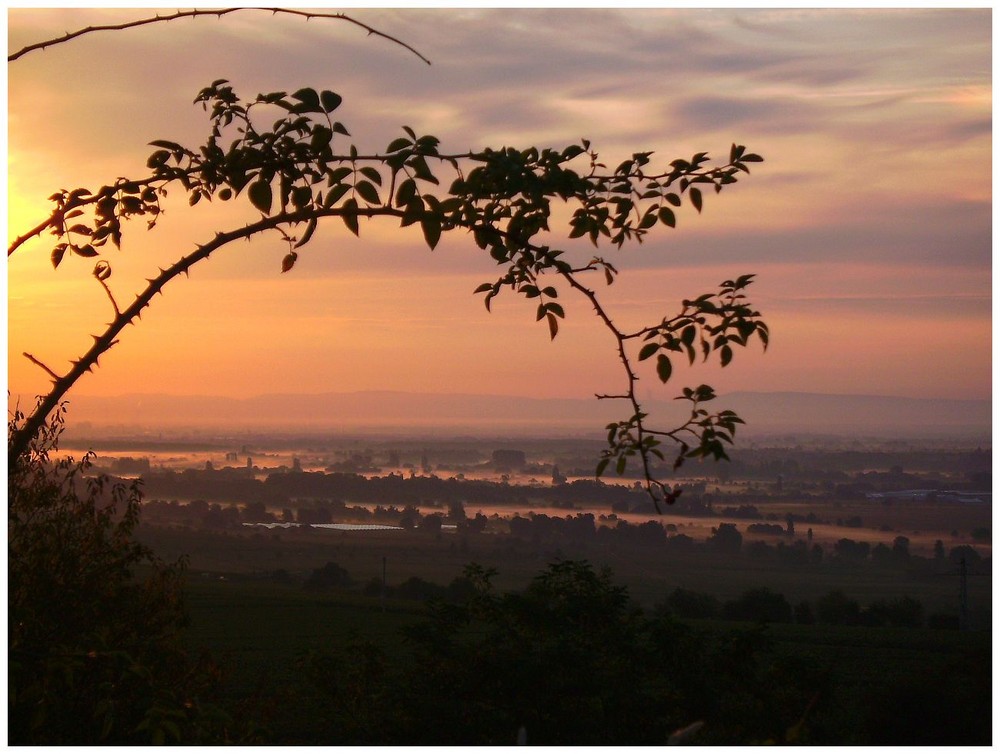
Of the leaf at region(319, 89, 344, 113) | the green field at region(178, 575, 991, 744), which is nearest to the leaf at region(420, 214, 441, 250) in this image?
the leaf at region(319, 89, 344, 113)

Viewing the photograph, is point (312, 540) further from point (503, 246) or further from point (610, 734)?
point (503, 246)

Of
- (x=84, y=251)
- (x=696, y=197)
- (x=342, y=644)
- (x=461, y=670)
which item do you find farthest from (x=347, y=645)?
(x=696, y=197)

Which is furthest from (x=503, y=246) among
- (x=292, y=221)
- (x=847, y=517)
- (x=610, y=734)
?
(x=847, y=517)

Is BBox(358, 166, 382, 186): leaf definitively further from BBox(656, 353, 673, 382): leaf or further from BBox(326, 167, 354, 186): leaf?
BBox(656, 353, 673, 382): leaf

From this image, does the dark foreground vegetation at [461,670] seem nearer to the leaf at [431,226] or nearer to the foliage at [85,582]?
the foliage at [85,582]

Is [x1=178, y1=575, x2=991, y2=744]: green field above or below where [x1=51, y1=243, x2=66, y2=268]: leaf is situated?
below
